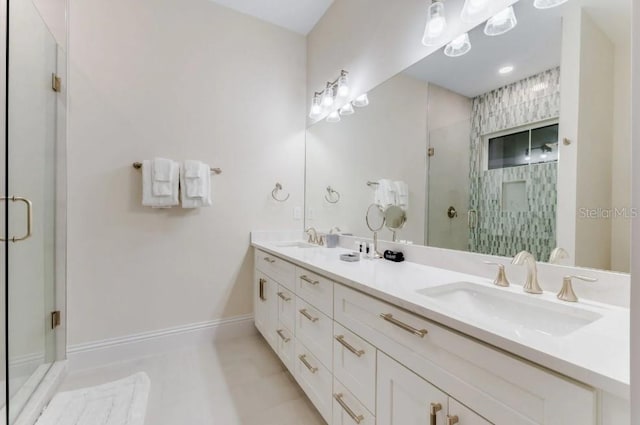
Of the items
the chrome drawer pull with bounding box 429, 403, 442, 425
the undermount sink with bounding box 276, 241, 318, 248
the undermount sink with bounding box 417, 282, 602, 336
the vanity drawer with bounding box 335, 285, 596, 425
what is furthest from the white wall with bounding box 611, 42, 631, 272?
the undermount sink with bounding box 276, 241, 318, 248

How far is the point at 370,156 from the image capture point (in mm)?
2010

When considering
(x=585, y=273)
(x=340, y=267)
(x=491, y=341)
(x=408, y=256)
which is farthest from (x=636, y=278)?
(x=408, y=256)

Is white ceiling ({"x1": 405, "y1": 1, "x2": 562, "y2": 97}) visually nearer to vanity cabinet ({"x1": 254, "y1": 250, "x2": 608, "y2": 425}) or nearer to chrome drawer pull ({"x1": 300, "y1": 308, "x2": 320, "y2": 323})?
vanity cabinet ({"x1": 254, "y1": 250, "x2": 608, "y2": 425})

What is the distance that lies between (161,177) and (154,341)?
125cm

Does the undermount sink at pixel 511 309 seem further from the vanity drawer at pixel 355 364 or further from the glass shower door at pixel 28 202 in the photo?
the glass shower door at pixel 28 202

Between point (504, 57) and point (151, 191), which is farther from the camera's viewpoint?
point (151, 191)

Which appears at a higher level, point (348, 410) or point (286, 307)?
point (286, 307)

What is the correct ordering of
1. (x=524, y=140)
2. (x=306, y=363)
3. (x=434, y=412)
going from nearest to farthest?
(x=434, y=412), (x=524, y=140), (x=306, y=363)

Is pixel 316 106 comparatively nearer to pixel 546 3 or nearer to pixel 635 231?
pixel 546 3

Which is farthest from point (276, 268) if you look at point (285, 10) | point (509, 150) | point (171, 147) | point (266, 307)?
point (285, 10)

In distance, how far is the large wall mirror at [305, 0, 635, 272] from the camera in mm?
870

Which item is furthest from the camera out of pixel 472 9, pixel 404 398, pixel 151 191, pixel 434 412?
pixel 151 191

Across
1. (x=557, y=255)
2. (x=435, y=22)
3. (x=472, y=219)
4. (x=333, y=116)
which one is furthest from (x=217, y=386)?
(x=435, y=22)

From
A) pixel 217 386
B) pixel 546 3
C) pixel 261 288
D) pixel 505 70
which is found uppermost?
pixel 546 3
